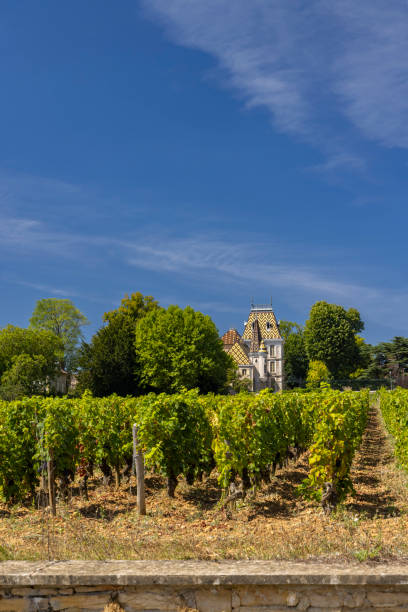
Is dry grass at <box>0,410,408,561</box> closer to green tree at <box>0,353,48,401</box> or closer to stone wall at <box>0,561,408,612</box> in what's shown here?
stone wall at <box>0,561,408,612</box>

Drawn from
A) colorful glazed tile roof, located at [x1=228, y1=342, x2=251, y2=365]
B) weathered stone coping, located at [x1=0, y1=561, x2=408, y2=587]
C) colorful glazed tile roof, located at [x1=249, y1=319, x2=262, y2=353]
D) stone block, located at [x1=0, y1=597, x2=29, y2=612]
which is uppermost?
colorful glazed tile roof, located at [x1=249, y1=319, x2=262, y2=353]

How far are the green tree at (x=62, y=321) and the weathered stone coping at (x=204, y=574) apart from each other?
52864 millimetres

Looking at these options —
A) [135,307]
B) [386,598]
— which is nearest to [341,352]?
[135,307]

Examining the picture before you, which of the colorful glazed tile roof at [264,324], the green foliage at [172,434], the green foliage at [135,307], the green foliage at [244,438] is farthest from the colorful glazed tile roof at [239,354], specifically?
the green foliage at [172,434]

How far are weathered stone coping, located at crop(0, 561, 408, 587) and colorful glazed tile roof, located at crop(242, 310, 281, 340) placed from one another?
74.9 meters

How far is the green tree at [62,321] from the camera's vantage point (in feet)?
184

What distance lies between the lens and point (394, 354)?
70188 millimetres

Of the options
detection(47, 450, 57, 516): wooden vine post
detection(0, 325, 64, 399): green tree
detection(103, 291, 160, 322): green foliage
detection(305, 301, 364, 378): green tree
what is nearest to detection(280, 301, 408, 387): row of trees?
detection(305, 301, 364, 378): green tree

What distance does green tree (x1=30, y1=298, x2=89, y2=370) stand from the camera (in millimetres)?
56000

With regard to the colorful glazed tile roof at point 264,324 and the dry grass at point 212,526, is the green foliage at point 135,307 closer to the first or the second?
the colorful glazed tile roof at point 264,324

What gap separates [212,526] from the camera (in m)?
7.92

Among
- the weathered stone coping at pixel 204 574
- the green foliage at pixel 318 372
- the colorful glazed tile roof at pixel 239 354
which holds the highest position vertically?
the colorful glazed tile roof at pixel 239 354

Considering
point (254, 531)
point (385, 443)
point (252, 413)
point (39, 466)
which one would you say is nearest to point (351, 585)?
point (254, 531)

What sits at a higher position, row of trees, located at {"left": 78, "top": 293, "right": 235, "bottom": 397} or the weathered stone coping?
row of trees, located at {"left": 78, "top": 293, "right": 235, "bottom": 397}
